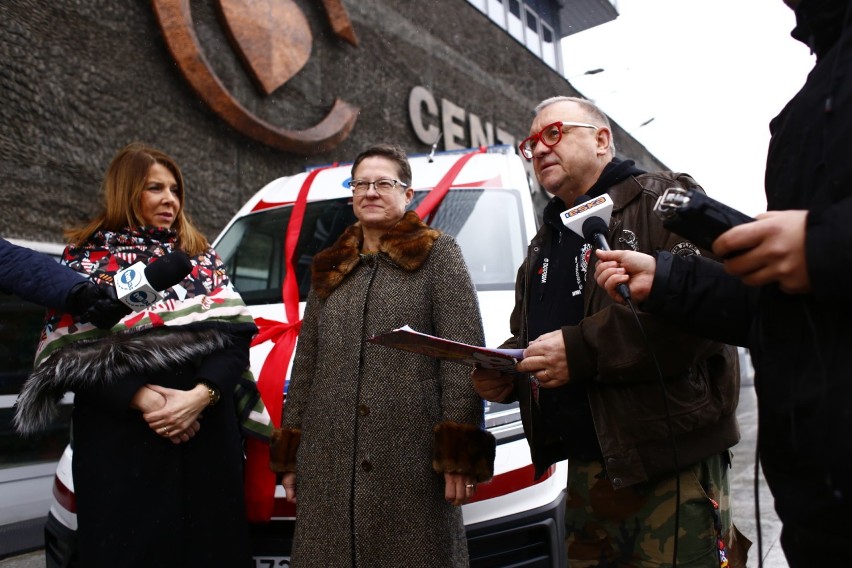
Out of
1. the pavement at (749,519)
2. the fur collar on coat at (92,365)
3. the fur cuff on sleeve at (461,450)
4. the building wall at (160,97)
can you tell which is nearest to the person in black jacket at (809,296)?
the pavement at (749,519)

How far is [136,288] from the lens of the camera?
7.20 ft

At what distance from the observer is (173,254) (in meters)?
2.33

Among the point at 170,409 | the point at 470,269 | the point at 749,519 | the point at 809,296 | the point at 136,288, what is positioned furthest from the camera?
the point at 749,519

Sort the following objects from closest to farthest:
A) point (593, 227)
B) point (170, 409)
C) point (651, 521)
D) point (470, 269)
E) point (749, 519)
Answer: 1. point (593, 227)
2. point (651, 521)
3. point (170, 409)
4. point (470, 269)
5. point (749, 519)

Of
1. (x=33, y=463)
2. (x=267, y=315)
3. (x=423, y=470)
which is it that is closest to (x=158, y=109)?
(x=33, y=463)

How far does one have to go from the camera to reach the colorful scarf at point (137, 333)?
8.02 ft

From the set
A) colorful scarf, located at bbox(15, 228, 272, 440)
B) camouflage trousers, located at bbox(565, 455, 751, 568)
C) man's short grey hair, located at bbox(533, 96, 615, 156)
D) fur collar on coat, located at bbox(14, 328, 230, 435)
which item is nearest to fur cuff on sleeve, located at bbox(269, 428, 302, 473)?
colorful scarf, located at bbox(15, 228, 272, 440)

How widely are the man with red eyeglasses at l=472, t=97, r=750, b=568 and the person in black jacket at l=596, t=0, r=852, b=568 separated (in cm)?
48

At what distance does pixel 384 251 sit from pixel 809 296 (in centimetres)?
164

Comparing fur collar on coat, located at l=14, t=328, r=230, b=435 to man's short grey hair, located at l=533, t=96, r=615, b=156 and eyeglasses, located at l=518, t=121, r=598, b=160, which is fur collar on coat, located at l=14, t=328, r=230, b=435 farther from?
man's short grey hair, located at l=533, t=96, r=615, b=156

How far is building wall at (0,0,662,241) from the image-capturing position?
6.45 m

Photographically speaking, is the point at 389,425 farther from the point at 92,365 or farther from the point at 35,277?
the point at 35,277

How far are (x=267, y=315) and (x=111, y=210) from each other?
0.97 meters

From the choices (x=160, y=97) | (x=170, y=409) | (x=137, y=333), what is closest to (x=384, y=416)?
(x=170, y=409)
